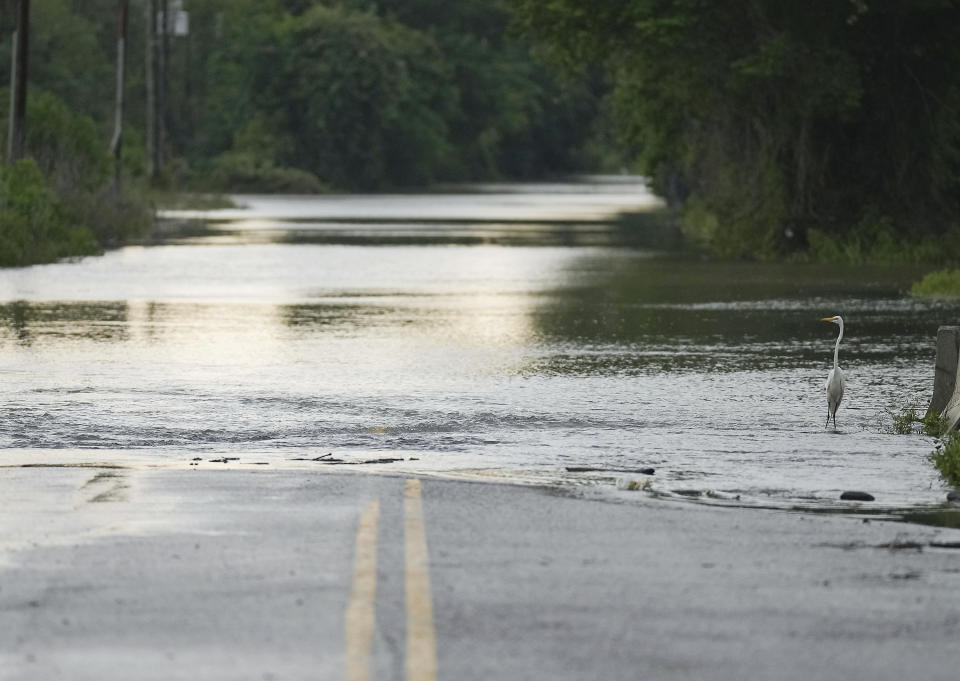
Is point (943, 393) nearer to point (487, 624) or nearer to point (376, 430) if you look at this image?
point (376, 430)

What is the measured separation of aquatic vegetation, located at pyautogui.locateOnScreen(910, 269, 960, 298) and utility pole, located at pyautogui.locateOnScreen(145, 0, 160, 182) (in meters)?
51.1

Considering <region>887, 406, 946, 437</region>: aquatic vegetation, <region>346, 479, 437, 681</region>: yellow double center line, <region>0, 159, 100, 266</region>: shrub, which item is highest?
<region>346, 479, 437, 681</region>: yellow double center line

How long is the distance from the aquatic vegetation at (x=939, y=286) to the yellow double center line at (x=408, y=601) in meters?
20.3

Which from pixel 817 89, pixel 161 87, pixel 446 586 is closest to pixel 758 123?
pixel 817 89

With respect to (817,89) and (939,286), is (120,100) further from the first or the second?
(939,286)

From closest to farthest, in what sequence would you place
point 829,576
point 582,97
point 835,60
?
point 829,576 → point 835,60 → point 582,97

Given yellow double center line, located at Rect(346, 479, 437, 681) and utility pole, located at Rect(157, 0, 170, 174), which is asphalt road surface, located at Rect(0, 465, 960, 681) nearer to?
yellow double center line, located at Rect(346, 479, 437, 681)

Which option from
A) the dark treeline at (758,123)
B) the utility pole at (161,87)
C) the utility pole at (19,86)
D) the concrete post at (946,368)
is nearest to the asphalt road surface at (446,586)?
the concrete post at (946,368)

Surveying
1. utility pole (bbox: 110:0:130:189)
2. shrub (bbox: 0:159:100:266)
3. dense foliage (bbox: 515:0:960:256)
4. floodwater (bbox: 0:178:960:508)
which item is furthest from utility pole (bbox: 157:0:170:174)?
floodwater (bbox: 0:178:960:508)

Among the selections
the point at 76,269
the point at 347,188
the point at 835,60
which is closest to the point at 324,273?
the point at 76,269

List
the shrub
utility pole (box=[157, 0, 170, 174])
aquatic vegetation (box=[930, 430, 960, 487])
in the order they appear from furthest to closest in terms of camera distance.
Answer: utility pole (box=[157, 0, 170, 174]) → the shrub → aquatic vegetation (box=[930, 430, 960, 487])

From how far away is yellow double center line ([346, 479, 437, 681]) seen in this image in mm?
7688

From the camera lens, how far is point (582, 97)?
157 meters

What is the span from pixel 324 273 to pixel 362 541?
86.8 feet
